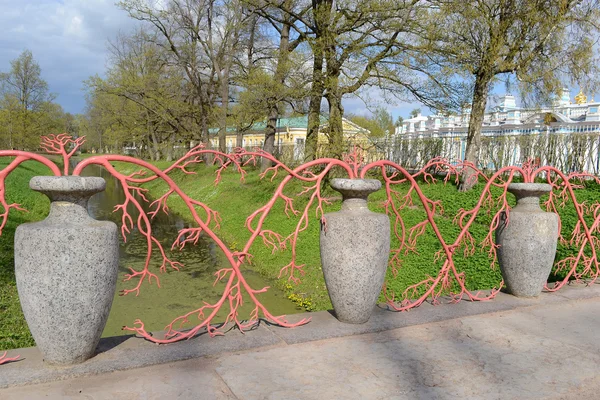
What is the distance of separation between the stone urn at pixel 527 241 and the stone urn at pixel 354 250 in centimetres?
181

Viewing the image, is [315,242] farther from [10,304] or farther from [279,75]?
[10,304]

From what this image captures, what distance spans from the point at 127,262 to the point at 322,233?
7.66 meters

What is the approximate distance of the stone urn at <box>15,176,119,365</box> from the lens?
9.84 ft

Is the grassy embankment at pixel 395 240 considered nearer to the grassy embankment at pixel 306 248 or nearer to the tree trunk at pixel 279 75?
the grassy embankment at pixel 306 248

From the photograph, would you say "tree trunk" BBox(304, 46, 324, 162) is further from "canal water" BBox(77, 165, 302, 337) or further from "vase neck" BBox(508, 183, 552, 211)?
"vase neck" BBox(508, 183, 552, 211)

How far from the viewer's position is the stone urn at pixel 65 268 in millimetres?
2998

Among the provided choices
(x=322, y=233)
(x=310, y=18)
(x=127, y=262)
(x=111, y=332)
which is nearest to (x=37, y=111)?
(x=310, y=18)

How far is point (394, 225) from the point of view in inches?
269

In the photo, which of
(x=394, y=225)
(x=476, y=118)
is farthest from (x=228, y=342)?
(x=476, y=118)

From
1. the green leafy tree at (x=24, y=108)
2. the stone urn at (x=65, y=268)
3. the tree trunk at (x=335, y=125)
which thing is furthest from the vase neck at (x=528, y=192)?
the green leafy tree at (x=24, y=108)

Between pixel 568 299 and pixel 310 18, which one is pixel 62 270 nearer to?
pixel 568 299

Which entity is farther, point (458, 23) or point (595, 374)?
point (458, 23)

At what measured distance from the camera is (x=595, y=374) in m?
3.44

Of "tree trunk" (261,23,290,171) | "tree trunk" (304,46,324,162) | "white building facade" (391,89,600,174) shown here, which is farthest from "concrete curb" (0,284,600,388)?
"tree trunk" (261,23,290,171)
